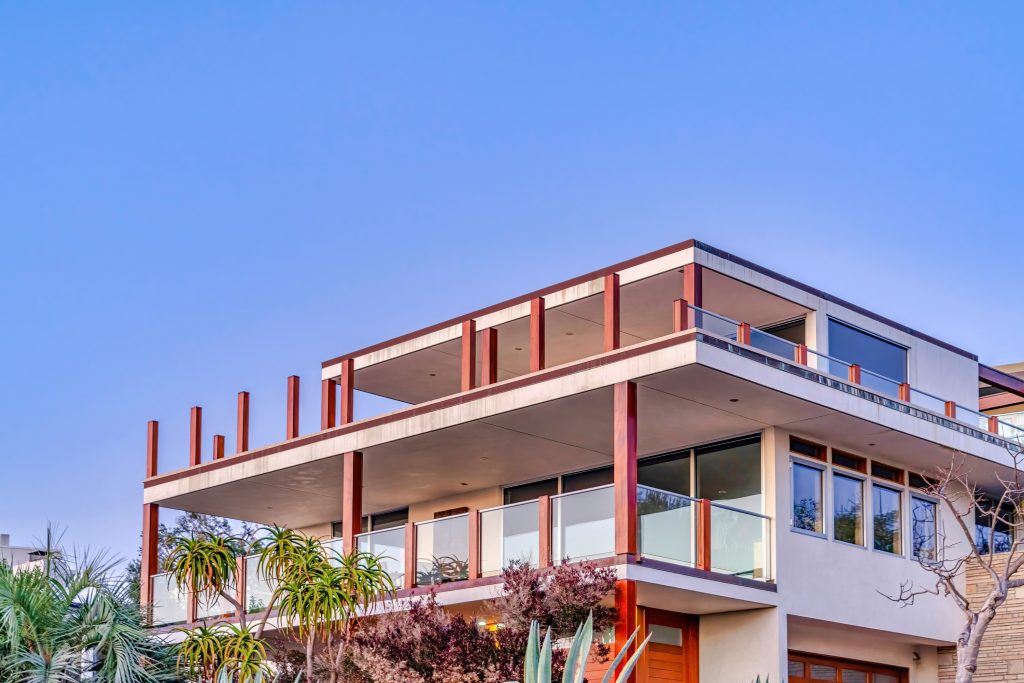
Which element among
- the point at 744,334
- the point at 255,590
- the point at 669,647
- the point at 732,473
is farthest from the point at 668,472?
the point at 255,590

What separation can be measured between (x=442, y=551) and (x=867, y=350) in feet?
25.8

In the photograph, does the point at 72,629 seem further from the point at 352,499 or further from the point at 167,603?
the point at 167,603

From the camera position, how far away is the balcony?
20547mm

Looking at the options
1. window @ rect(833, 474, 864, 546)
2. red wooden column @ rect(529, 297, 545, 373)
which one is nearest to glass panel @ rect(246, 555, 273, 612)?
red wooden column @ rect(529, 297, 545, 373)

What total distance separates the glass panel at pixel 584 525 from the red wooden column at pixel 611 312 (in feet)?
7.11

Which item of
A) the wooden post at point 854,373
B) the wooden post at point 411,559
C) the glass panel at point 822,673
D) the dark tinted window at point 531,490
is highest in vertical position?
the wooden post at point 854,373

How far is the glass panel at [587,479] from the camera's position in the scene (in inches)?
Answer: 1006

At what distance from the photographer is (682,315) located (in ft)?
67.0

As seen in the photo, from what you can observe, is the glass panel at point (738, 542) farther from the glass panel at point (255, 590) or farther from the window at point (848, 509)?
the glass panel at point (255, 590)

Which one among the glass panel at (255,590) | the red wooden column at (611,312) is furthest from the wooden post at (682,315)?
the glass panel at (255,590)

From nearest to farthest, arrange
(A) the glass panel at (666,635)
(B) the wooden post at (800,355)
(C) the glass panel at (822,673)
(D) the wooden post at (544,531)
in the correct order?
(D) the wooden post at (544,531)
(B) the wooden post at (800,355)
(A) the glass panel at (666,635)
(C) the glass panel at (822,673)

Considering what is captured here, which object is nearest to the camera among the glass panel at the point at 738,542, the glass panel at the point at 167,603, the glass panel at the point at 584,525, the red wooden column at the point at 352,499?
the glass panel at the point at 584,525

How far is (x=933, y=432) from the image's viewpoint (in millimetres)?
23547

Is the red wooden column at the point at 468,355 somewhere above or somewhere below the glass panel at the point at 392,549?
above
